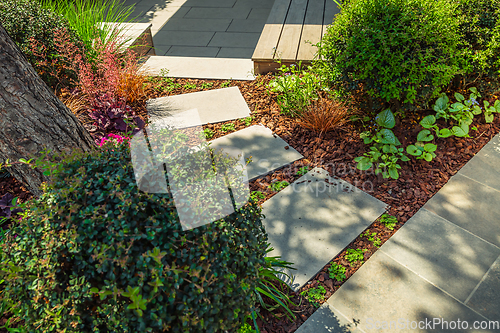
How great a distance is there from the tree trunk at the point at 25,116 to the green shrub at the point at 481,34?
146 inches

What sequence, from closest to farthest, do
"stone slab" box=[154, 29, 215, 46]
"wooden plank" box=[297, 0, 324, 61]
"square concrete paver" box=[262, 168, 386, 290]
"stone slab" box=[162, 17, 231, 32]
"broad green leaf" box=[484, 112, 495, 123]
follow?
"square concrete paver" box=[262, 168, 386, 290]
"broad green leaf" box=[484, 112, 495, 123]
"wooden plank" box=[297, 0, 324, 61]
"stone slab" box=[154, 29, 215, 46]
"stone slab" box=[162, 17, 231, 32]

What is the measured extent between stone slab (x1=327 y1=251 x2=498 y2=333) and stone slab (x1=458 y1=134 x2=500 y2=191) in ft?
4.67

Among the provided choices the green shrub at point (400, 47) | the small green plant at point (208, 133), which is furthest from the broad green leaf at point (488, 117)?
the small green plant at point (208, 133)

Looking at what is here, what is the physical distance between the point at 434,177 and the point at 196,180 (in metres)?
2.53

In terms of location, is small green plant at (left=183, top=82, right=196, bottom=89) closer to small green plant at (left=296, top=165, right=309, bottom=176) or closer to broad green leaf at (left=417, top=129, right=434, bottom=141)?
small green plant at (left=296, top=165, right=309, bottom=176)

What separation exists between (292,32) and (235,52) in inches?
43.7

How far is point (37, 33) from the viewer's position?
3316mm

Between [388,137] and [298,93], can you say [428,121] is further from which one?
[298,93]

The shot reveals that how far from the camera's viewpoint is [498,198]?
111 inches

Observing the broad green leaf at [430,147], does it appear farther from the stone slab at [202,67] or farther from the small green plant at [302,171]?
the stone slab at [202,67]

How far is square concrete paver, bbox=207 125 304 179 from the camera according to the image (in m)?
3.15

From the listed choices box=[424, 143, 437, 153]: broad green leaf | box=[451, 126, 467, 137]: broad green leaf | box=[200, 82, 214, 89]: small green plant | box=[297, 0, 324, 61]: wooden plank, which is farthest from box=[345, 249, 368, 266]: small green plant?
box=[200, 82, 214, 89]: small green plant

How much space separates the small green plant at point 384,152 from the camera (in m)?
3.00

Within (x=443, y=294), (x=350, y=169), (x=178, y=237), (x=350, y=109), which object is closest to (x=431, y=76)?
(x=350, y=109)
